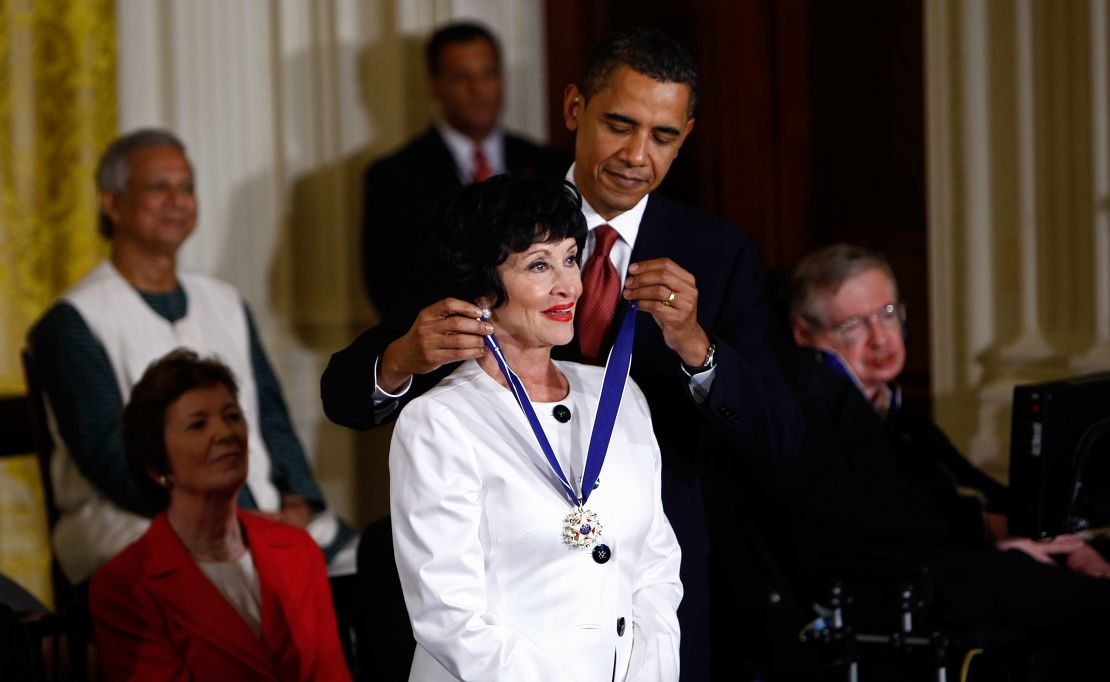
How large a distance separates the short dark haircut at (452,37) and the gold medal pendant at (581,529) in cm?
330

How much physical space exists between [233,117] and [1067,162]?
2.96 metres

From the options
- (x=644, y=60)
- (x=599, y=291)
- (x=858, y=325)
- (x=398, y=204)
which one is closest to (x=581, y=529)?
(x=599, y=291)

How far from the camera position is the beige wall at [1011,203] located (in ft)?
13.9

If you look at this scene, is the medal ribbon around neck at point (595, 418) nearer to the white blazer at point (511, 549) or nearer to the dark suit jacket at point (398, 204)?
the white blazer at point (511, 549)

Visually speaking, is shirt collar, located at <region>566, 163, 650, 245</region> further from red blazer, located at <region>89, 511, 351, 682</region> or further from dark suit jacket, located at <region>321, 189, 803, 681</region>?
red blazer, located at <region>89, 511, 351, 682</region>

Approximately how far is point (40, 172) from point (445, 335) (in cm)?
339

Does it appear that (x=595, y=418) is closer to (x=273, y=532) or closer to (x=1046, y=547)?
(x=273, y=532)

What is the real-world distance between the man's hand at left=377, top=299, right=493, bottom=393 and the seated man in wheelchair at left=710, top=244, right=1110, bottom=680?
136 cm

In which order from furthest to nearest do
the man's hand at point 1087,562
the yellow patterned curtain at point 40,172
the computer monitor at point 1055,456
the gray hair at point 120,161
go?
the yellow patterned curtain at point 40,172 → the gray hair at point 120,161 → the man's hand at point 1087,562 → the computer monitor at point 1055,456

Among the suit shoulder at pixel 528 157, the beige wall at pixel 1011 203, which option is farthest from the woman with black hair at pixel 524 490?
the suit shoulder at pixel 528 157

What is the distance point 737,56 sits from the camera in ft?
17.7

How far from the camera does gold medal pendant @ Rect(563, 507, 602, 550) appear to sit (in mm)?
2201

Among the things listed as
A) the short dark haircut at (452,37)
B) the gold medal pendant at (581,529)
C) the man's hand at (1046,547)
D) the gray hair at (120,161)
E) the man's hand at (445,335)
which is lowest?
the man's hand at (1046,547)

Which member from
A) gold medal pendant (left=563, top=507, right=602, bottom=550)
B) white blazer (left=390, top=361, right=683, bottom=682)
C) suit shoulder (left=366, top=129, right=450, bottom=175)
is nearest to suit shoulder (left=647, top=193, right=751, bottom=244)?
white blazer (left=390, top=361, right=683, bottom=682)
